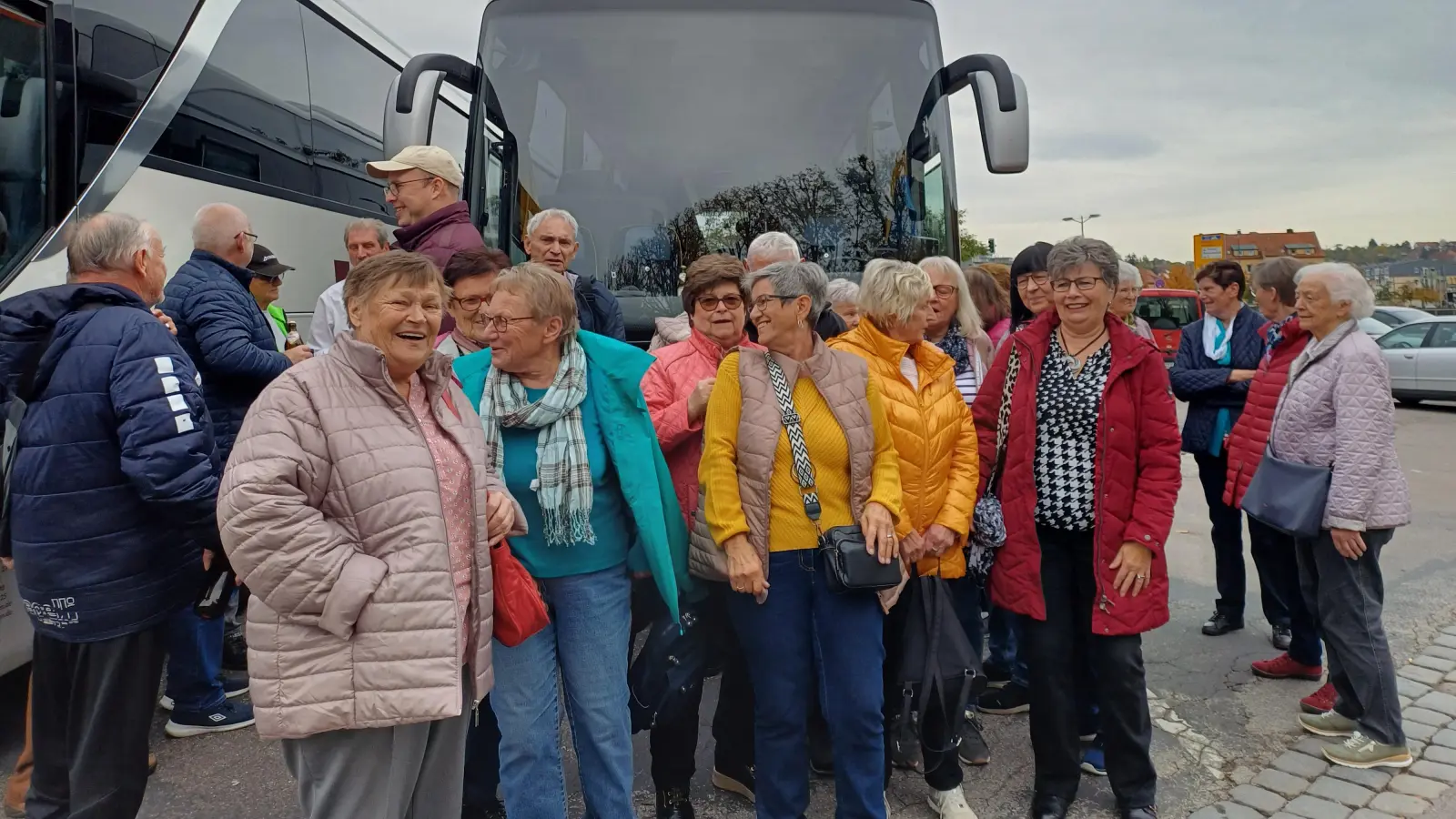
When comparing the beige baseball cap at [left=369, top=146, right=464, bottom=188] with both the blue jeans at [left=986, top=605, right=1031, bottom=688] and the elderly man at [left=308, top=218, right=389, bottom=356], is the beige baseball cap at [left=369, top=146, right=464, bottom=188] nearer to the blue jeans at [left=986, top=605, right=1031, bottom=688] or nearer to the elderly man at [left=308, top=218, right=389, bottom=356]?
the elderly man at [left=308, top=218, right=389, bottom=356]

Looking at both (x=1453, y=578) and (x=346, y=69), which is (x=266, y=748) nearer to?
(x=346, y=69)

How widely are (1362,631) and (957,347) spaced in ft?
6.26

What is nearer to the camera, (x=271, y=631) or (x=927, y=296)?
(x=271, y=631)

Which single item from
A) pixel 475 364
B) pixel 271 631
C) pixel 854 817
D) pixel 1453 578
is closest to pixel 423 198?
pixel 475 364

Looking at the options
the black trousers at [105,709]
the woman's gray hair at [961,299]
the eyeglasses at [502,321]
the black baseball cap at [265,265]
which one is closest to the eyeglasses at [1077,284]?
the woman's gray hair at [961,299]

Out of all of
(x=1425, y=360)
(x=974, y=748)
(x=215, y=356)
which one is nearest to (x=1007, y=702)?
(x=974, y=748)

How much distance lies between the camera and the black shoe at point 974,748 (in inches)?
143

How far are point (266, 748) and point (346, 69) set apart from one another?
5136mm

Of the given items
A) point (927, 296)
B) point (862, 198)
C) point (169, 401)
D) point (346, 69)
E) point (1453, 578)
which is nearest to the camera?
point (169, 401)

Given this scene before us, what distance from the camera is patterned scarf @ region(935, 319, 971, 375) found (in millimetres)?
3898

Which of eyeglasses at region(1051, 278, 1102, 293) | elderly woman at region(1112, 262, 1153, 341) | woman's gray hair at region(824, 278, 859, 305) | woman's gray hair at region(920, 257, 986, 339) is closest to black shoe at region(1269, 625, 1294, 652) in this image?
elderly woman at region(1112, 262, 1153, 341)

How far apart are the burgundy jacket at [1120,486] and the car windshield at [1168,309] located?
2024cm

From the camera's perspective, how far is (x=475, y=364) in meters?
2.70

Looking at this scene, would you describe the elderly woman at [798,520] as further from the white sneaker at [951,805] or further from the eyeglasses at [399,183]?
the eyeglasses at [399,183]
